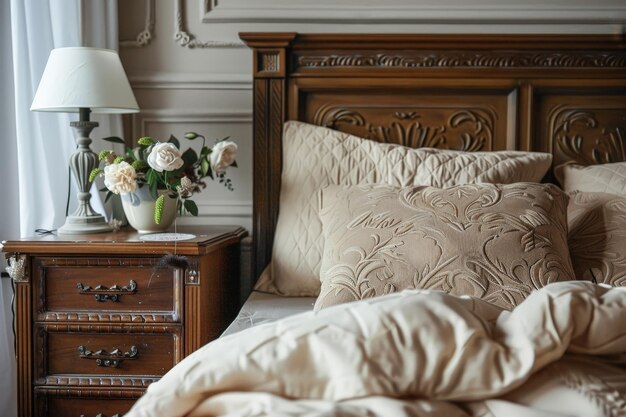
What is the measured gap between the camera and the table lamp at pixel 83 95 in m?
2.03

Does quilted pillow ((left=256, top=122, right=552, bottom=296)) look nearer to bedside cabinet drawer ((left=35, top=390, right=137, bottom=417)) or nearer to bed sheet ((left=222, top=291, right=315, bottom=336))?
bed sheet ((left=222, top=291, right=315, bottom=336))

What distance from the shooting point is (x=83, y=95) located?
205 cm

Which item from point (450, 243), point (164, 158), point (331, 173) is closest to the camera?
point (450, 243)

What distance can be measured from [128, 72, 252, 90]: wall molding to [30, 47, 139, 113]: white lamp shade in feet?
1.38

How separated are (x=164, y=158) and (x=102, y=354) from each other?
0.58m

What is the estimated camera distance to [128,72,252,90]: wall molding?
8.39ft

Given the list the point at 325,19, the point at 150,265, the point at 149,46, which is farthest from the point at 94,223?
the point at 325,19

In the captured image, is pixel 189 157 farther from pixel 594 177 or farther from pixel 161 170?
pixel 594 177

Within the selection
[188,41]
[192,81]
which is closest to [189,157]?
[192,81]

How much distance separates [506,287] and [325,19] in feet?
4.37

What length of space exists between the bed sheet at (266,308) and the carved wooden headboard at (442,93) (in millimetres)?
323

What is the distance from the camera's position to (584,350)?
39.5 inches

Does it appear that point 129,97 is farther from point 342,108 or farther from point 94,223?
point 342,108

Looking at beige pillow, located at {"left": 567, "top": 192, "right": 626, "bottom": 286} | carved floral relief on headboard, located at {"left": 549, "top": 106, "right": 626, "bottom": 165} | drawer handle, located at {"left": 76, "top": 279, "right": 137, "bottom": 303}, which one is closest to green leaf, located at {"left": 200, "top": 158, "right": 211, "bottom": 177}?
drawer handle, located at {"left": 76, "top": 279, "right": 137, "bottom": 303}
